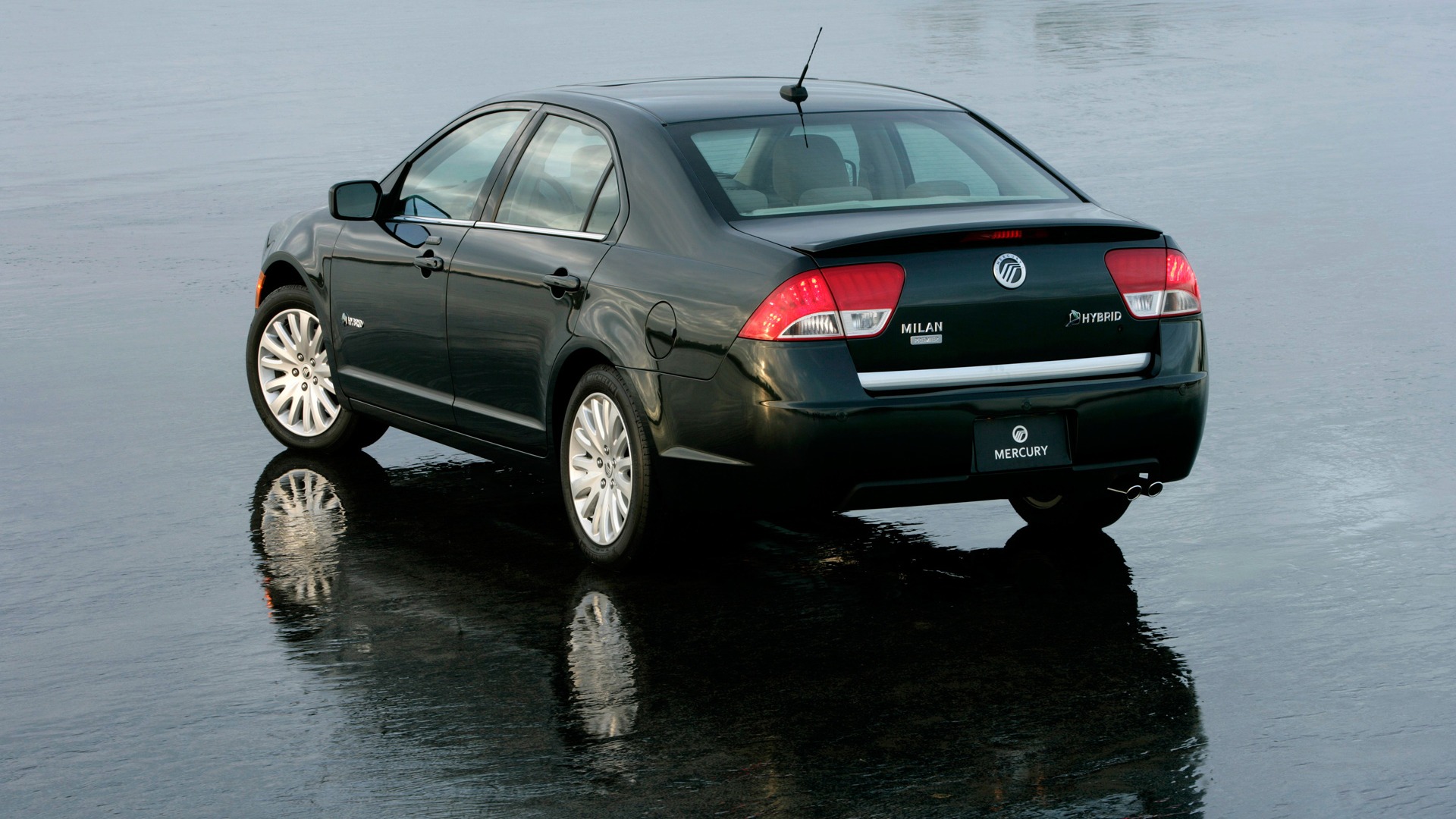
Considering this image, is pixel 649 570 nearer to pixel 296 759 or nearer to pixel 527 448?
pixel 527 448

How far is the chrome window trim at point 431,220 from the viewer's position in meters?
7.91

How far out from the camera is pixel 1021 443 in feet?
21.2

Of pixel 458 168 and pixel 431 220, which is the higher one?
pixel 458 168

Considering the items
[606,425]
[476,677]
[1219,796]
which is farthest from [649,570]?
[1219,796]

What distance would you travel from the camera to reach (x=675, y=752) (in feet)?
17.3

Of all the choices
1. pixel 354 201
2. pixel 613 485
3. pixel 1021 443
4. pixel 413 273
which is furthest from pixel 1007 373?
pixel 354 201

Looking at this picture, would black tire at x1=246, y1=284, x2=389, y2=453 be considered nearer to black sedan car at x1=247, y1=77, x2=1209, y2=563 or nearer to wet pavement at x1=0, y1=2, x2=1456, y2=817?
wet pavement at x1=0, y1=2, x2=1456, y2=817

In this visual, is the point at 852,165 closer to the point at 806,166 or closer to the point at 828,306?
the point at 806,166

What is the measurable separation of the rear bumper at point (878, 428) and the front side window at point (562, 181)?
92 cm

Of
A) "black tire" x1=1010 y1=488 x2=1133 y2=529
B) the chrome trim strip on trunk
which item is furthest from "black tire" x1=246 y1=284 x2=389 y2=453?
the chrome trim strip on trunk

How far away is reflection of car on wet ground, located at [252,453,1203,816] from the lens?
5023 mm

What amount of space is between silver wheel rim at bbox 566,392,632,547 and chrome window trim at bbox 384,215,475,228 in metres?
1.10

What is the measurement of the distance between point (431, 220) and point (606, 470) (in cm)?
155

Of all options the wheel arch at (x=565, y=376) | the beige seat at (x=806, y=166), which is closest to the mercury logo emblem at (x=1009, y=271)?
the beige seat at (x=806, y=166)
